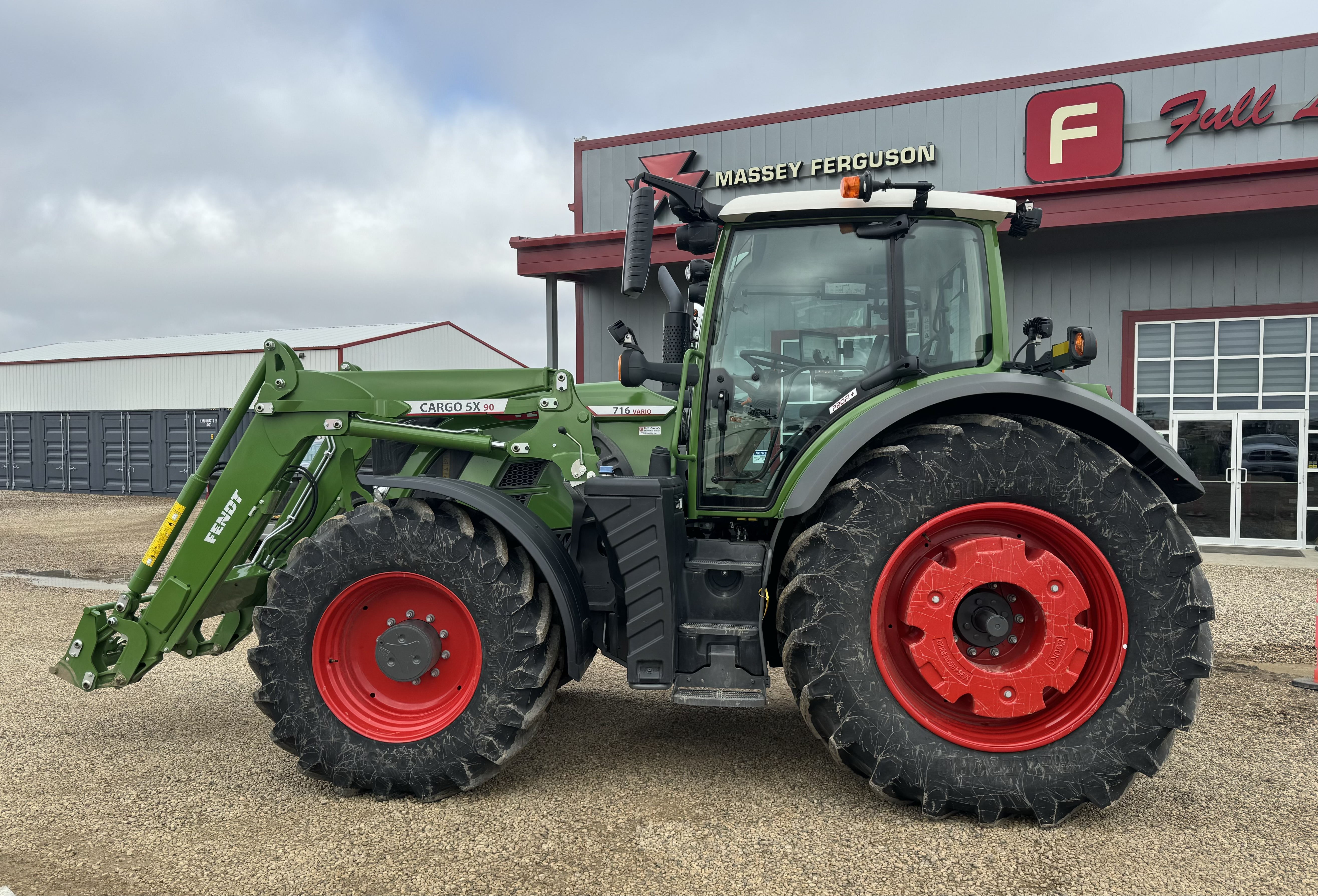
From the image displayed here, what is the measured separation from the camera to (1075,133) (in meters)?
11.4

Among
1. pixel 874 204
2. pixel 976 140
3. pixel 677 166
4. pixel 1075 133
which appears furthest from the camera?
pixel 677 166

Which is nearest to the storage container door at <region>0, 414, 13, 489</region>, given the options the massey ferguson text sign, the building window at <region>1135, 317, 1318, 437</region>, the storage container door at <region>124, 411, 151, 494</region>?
the storage container door at <region>124, 411, 151, 494</region>

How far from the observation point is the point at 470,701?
124 inches

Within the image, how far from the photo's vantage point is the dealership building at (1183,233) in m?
10.1

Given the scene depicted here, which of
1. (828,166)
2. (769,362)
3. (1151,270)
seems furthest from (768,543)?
(828,166)

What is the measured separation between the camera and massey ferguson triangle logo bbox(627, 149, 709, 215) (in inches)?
528

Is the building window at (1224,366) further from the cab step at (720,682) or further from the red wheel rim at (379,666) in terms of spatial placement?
the red wheel rim at (379,666)

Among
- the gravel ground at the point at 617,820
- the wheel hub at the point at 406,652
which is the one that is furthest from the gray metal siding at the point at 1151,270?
the wheel hub at the point at 406,652

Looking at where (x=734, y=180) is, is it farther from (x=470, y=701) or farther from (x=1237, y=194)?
(x=470, y=701)

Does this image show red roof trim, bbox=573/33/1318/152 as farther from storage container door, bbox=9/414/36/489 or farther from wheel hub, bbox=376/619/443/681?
storage container door, bbox=9/414/36/489

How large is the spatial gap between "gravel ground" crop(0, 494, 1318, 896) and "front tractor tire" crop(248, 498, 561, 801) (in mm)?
196

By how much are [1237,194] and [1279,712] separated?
25.1 feet

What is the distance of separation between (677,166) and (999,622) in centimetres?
1186

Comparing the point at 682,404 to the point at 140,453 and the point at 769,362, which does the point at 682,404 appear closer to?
the point at 769,362
